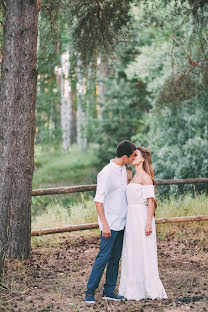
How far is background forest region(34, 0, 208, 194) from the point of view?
8.22 metres

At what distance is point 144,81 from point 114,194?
43.0 ft

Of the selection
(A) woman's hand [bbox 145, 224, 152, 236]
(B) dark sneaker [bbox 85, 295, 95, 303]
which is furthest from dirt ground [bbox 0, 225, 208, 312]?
(A) woman's hand [bbox 145, 224, 152, 236]

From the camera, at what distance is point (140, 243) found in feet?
16.0

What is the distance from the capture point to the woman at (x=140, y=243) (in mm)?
4824

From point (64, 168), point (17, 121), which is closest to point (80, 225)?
point (17, 121)

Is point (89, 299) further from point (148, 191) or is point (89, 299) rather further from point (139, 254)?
point (148, 191)

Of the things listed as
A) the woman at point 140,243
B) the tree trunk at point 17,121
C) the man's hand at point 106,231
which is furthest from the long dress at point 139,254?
the tree trunk at point 17,121

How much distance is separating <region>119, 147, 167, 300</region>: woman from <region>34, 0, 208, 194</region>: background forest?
351cm

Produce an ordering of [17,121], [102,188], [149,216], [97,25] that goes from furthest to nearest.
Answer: [97,25] → [17,121] → [149,216] → [102,188]

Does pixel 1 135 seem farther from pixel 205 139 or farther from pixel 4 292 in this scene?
pixel 205 139

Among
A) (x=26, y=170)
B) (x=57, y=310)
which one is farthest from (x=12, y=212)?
(x=57, y=310)

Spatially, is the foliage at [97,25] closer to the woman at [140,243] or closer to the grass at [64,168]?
the woman at [140,243]

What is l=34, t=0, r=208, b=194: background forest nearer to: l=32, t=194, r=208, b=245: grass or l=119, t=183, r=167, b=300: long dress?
l=32, t=194, r=208, b=245: grass

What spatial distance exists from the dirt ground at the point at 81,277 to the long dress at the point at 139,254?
14cm
